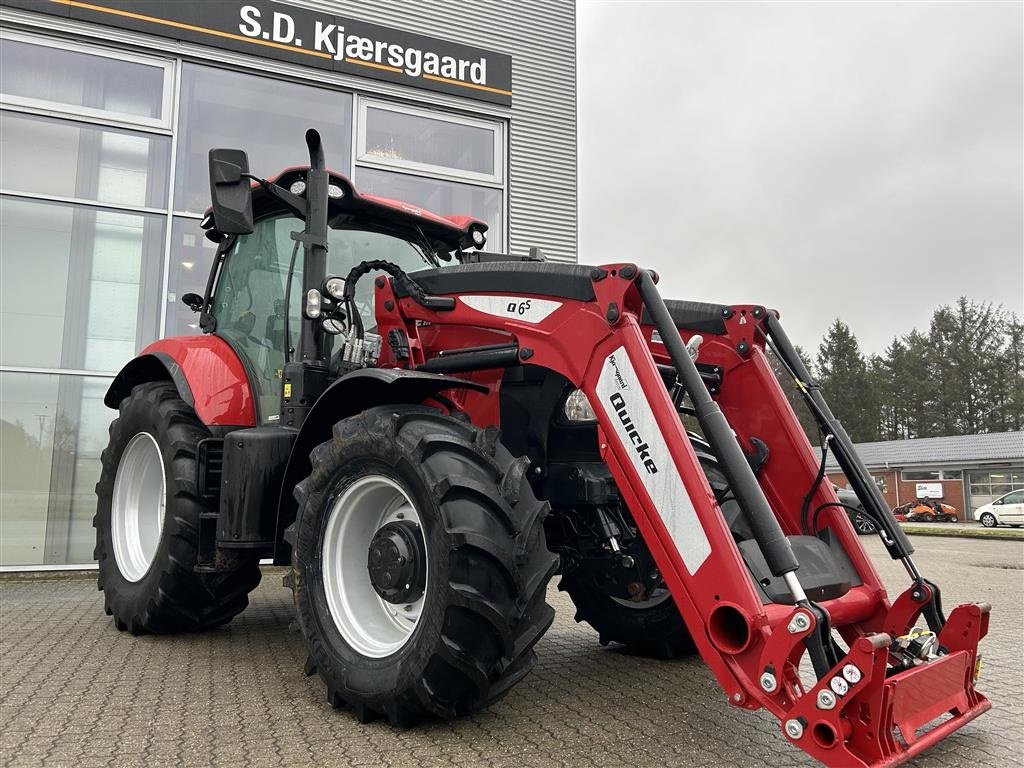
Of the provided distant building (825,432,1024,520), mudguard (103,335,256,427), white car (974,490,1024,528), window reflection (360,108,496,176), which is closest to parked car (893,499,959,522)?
distant building (825,432,1024,520)

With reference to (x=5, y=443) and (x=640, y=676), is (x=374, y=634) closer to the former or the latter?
(x=640, y=676)

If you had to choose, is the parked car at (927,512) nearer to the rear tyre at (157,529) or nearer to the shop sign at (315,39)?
the shop sign at (315,39)

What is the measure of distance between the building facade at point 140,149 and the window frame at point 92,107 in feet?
0.05

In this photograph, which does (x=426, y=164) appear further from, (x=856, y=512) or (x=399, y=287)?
(x=856, y=512)

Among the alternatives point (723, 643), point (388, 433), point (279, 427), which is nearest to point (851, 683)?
point (723, 643)

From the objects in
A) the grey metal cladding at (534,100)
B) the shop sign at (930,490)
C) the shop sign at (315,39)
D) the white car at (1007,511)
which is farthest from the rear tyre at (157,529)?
the shop sign at (930,490)

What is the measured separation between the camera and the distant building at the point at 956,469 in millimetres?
36125

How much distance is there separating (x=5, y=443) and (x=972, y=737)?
858 cm

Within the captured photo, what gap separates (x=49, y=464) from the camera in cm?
813

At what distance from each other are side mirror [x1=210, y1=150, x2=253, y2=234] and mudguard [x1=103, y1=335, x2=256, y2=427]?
119cm

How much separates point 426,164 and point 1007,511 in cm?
2815

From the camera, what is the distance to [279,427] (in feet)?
13.6

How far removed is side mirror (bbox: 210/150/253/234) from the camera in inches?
147

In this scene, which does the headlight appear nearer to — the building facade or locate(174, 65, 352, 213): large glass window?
the building facade
